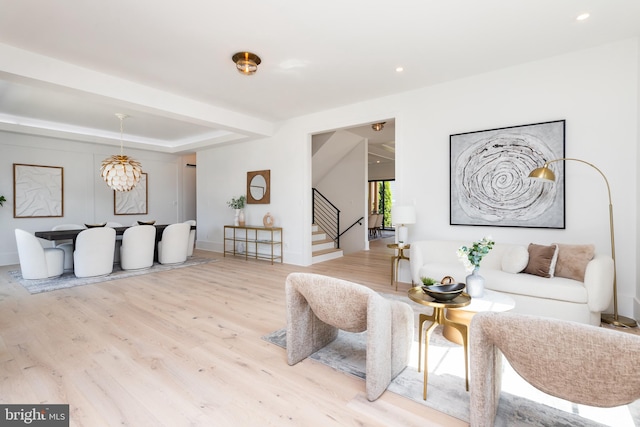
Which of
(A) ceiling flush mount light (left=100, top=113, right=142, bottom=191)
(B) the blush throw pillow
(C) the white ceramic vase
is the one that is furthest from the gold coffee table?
(A) ceiling flush mount light (left=100, top=113, right=142, bottom=191)

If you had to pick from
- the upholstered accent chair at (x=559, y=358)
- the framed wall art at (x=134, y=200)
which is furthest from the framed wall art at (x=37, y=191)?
the upholstered accent chair at (x=559, y=358)

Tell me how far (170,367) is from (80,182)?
7116 mm

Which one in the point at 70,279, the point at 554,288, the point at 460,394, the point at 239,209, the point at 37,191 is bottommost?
the point at 460,394

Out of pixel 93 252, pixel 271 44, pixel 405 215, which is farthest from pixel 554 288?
pixel 93 252

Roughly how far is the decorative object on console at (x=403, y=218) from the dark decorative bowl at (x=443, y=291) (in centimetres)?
223

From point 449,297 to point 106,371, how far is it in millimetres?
2505

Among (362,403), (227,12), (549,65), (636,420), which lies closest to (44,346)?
(362,403)

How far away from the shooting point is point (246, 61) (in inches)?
137

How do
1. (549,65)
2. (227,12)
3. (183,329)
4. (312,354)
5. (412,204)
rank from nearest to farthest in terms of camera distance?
(312,354) → (227,12) → (183,329) → (549,65) → (412,204)

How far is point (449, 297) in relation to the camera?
2.06 metres

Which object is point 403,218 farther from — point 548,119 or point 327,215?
point 327,215

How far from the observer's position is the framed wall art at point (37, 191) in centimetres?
643

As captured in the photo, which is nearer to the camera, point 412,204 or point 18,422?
point 18,422

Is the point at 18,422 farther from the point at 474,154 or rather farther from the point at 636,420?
the point at 474,154
